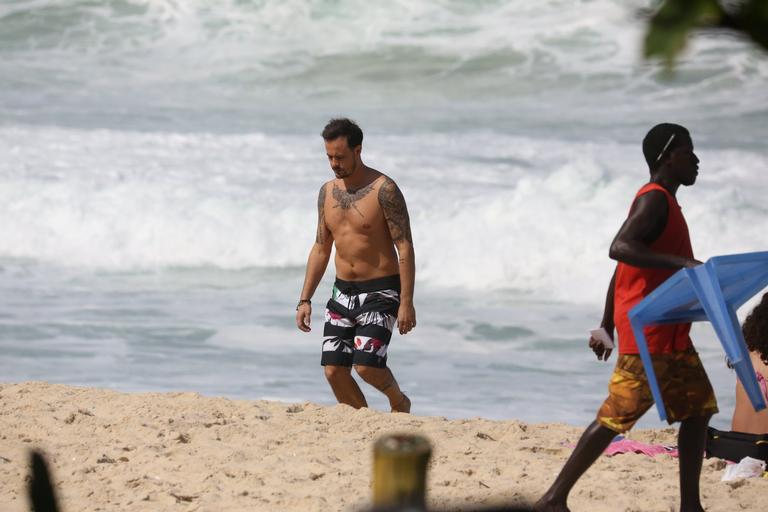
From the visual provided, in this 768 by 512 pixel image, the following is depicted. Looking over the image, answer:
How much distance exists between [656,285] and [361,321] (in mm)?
2235

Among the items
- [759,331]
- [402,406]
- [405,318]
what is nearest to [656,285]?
[759,331]

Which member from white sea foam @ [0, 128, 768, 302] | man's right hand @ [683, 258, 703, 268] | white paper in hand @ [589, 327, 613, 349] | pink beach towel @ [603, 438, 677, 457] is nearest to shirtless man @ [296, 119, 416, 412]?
pink beach towel @ [603, 438, 677, 457]

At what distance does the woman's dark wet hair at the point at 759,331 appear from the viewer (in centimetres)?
582

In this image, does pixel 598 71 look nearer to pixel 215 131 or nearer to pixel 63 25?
pixel 215 131

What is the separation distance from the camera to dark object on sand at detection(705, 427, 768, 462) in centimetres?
584

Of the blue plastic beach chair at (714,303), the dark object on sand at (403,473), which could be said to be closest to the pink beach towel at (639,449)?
the blue plastic beach chair at (714,303)

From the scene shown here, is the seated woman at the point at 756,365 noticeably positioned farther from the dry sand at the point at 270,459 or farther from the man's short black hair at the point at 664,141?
the man's short black hair at the point at 664,141

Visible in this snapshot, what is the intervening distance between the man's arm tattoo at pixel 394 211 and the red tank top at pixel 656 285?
1974 mm

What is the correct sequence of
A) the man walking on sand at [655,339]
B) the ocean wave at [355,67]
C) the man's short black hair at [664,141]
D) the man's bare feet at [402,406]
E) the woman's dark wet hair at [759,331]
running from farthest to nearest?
1. the ocean wave at [355,67]
2. the man's bare feet at [402,406]
3. the woman's dark wet hair at [759,331]
4. the man's short black hair at [664,141]
5. the man walking on sand at [655,339]

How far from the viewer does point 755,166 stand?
19781 millimetres

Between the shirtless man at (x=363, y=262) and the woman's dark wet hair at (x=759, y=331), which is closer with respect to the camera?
the woman's dark wet hair at (x=759, y=331)

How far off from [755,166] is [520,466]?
49.0 feet

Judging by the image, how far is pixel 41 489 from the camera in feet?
4.71

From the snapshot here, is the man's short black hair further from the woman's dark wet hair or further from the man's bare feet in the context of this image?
the man's bare feet
